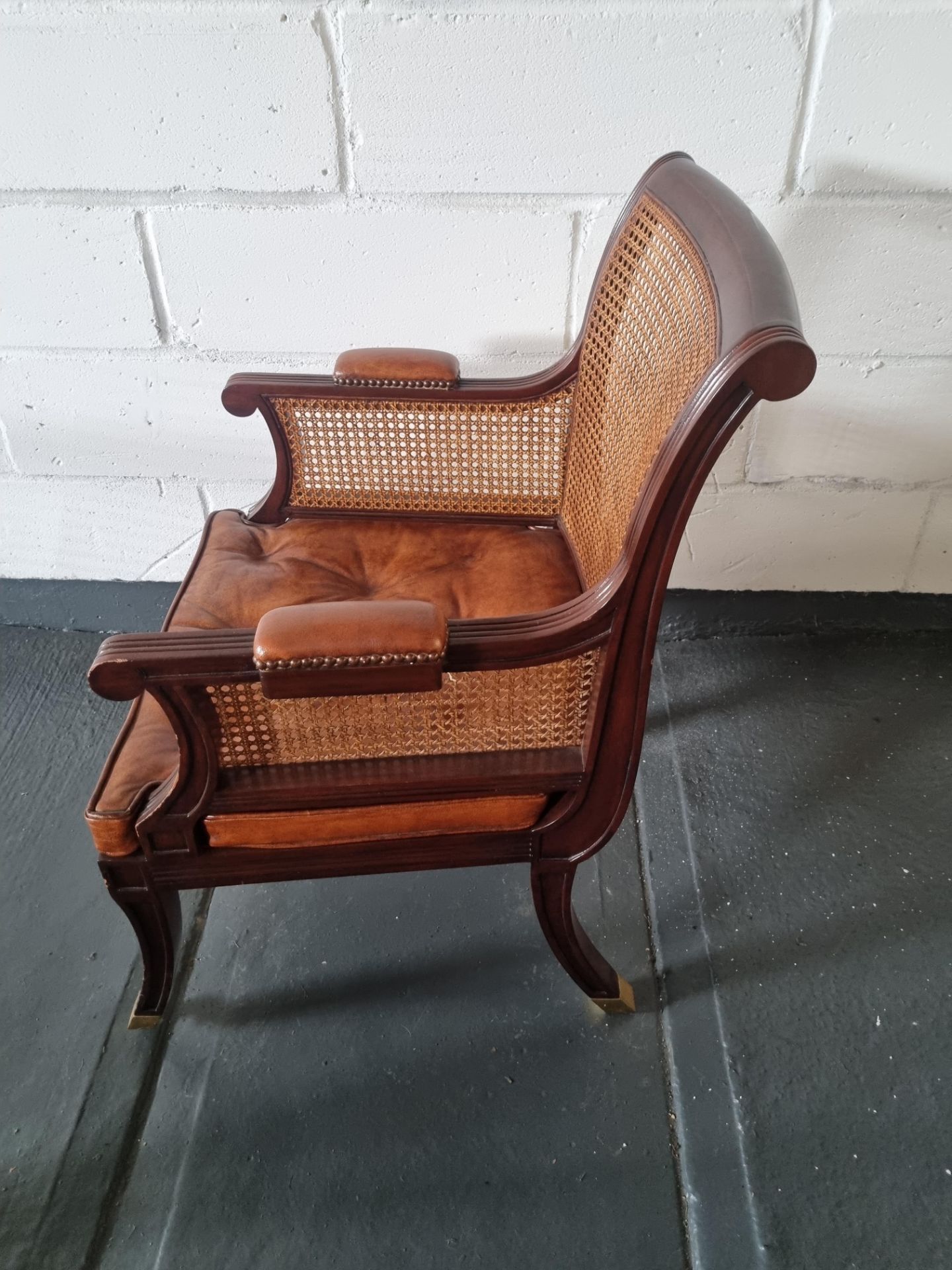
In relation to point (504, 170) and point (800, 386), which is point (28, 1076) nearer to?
point (800, 386)

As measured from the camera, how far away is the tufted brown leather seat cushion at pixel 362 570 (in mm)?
1246

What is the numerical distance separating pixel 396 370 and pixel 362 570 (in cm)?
30

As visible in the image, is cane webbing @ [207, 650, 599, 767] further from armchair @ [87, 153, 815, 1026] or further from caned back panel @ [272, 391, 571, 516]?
caned back panel @ [272, 391, 571, 516]

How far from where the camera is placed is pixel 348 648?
2.85 ft

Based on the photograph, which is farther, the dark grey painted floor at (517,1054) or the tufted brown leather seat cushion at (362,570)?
the tufted brown leather seat cushion at (362,570)

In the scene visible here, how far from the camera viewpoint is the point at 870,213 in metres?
1.51

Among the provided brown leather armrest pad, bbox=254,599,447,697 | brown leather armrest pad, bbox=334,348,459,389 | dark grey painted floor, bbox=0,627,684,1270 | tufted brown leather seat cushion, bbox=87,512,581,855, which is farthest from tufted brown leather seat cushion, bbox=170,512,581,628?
dark grey painted floor, bbox=0,627,684,1270

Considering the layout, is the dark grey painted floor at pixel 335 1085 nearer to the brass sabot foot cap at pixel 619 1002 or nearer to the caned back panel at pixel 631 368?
the brass sabot foot cap at pixel 619 1002

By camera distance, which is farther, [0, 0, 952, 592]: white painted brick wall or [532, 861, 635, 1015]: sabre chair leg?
[0, 0, 952, 592]: white painted brick wall

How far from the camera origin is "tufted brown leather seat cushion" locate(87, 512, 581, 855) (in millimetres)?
1246

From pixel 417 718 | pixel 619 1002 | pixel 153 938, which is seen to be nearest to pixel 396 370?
pixel 417 718

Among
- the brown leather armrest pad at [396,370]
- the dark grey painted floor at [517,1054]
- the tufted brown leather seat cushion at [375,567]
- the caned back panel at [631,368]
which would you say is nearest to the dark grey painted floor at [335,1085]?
the dark grey painted floor at [517,1054]

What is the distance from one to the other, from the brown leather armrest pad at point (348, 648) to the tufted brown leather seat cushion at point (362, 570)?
27 centimetres

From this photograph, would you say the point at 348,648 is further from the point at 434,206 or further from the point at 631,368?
the point at 434,206
